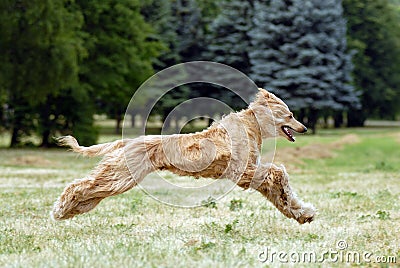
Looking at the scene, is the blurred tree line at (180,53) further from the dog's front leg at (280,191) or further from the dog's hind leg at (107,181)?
the dog's hind leg at (107,181)

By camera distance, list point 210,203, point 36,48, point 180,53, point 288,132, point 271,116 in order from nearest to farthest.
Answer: point 271,116 → point 288,132 → point 210,203 → point 36,48 → point 180,53

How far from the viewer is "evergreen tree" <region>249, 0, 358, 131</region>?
3975cm

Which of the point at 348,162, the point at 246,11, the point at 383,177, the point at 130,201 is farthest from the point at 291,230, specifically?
the point at 246,11

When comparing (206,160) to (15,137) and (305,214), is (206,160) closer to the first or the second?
(305,214)

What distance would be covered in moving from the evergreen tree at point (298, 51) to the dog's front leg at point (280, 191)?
3252cm

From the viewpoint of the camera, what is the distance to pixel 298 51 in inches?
1566

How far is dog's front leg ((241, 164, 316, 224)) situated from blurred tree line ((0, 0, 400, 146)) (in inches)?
648

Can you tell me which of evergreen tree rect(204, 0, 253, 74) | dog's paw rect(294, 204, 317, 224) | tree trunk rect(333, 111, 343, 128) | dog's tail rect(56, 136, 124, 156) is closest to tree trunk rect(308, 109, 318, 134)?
evergreen tree rect(204, 0, 253, 74)

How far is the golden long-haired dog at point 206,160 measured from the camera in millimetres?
6758

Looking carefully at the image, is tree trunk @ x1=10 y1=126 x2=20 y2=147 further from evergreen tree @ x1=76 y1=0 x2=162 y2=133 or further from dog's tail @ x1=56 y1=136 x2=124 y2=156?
dog's tail @ x1=56 y1=136 x2=124 y2=156

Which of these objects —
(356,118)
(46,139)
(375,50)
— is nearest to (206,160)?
(46,139)

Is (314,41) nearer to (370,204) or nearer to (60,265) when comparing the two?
(370,204)

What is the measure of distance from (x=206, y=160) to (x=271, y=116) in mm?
982

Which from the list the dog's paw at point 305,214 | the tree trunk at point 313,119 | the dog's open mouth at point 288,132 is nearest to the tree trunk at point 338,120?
the tree trunk at point 313,119
